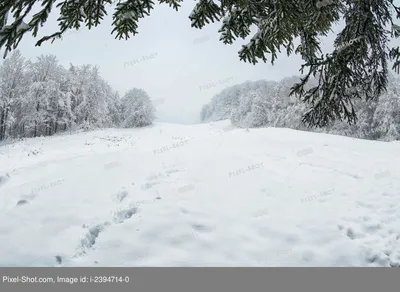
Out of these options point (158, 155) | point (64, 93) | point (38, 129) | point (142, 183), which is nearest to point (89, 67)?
point (64, 93)

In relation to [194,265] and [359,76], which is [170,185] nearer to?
[194,265]

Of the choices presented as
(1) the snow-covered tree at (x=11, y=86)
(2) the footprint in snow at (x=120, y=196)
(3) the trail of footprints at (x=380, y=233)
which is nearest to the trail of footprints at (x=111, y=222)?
(2) the footprint in snow at (x=120, y=196)

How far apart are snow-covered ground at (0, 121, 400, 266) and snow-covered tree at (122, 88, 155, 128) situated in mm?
31967

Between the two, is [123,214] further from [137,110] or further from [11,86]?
[137,110]

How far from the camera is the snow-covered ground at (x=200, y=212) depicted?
400cm

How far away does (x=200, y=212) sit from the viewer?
16.9 feet

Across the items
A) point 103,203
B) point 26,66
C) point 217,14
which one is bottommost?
point 103,203

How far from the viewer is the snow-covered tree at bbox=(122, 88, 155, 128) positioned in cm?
3969

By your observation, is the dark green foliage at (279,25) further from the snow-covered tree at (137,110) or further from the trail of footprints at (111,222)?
the snow-covered tree at (137,110)

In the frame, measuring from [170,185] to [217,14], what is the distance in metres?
4.85

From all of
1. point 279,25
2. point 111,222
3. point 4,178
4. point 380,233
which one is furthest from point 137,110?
point 279,25

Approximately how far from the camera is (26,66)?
30.1m

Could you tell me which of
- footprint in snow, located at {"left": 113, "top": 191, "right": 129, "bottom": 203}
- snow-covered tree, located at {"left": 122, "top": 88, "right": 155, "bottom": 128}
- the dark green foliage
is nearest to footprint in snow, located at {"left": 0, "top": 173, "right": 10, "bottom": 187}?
footprint in snow, located at {"left": 113, "top": 191, "right": 129, "bottom": 203}


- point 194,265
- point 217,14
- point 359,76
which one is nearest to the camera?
point 217,14
